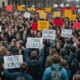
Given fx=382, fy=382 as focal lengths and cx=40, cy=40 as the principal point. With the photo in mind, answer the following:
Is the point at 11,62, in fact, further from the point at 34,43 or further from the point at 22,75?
the point at 34,43

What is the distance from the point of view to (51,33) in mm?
15523

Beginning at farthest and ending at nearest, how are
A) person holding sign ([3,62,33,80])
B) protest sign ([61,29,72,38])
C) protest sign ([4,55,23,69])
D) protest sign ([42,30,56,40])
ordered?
protest sign ([61,29,72,38])
protest sign ([42,30,56,40])
protest sign ([4,55,23,69])
person holding sign ([3,62,33,80])

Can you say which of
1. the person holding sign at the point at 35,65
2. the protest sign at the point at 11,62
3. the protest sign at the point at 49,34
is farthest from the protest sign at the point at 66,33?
the protest sign at the point at 11,62

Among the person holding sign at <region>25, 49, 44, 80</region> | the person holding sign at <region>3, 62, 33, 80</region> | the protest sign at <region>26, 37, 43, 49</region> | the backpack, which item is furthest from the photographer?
the protest sign at <region>26, 37, 43, 49</region>

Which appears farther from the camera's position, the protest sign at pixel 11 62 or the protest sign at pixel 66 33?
the protest sign at pixel 66 33

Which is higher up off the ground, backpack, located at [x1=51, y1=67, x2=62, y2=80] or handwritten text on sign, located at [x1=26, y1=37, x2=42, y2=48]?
handwritten text on sign, located at [x1=26, y1=37, x2=42, y2=48]

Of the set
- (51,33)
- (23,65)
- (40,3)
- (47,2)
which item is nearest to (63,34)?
(51,33)

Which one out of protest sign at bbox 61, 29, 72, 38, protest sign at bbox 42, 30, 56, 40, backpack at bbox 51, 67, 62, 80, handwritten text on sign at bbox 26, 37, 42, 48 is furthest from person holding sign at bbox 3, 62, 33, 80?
protest sign at bbox 61, 29, 72, 38

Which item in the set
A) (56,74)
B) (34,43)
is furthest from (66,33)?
(56,74)

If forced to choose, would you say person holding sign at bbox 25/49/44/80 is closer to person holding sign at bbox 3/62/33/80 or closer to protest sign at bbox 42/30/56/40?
person holding sign at bbox 3/62/33/80

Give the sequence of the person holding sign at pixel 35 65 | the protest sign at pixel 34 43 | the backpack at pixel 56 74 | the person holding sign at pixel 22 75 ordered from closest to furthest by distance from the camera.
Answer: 1. the person holding sign at pixel 22 75
2. the backpack at pixel 56 74
3. the person holding sign at pixel 35 65
4. the protest sign at pixel 34 43

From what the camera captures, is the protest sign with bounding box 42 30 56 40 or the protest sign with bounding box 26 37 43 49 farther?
the protest sign with bounding box 42 30 56 40

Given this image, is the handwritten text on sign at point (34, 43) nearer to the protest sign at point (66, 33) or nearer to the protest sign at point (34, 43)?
the protest sign at point (34, 43)

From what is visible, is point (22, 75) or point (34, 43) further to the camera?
point (34, 43)
